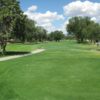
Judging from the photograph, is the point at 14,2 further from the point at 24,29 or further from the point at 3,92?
the point at 3,92

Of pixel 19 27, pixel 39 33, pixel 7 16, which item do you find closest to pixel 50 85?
pixel 7 16

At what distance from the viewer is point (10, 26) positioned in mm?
46688

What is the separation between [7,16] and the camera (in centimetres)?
4616

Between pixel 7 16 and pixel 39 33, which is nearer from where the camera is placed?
pixel 7 16

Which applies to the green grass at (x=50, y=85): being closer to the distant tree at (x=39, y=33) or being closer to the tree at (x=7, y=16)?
the tree at (x=7, y=16)

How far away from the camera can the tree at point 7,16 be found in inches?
1794

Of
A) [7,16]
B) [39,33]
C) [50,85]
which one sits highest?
[7,16]

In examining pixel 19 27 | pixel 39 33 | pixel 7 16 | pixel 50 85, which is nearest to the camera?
pixel 50 85

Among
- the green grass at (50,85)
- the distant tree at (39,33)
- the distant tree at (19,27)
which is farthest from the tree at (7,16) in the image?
the distant tree at (39,33)

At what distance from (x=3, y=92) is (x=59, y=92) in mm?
2599

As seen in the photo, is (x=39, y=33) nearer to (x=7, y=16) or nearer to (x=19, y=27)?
(x=19, y=27)

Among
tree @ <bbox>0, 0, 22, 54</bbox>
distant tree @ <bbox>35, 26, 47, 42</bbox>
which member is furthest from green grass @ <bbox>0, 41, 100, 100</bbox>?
distant tree @ <bbox>35, 26, 47, 42</bbox>

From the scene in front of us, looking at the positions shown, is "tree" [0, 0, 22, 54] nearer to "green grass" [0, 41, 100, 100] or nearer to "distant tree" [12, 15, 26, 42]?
"distant tree" [12, 15, 26, 42]

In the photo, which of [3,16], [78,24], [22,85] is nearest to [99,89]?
[22,85]
